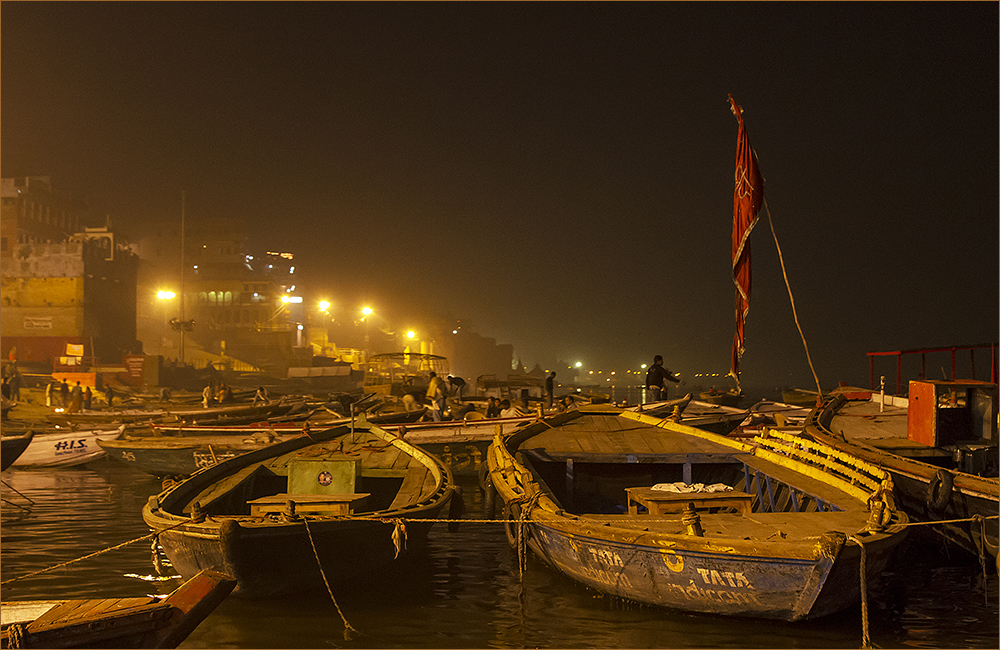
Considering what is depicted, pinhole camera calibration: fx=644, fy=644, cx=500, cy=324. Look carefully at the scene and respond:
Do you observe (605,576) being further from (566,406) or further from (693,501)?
(566,406)

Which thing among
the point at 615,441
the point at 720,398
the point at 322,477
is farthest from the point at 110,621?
the point at 720,398

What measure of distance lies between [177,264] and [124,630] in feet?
255

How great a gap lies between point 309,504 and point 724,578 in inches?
220

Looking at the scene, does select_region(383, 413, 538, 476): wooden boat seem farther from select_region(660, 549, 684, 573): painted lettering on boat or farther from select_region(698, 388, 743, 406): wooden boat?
select_region(698, 388, 743, 406): wooden boat

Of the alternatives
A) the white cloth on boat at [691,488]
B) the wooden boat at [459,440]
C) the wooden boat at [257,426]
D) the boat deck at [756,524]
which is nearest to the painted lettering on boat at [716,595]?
the boat deck at [756,524]

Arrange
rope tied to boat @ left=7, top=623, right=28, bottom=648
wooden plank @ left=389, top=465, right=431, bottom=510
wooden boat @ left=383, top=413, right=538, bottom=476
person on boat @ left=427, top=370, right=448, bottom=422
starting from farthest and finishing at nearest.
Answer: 1. person on boat @ left=427, top=370, right=448, bottom=422
2. wooden boat @ left=383, top=413, right=538, bottom=476
3. wooden plank @ left=389, top=465, right=431, bottom=510
4. rope tied to boat @ left=7, top=623, right=28, bottom=648

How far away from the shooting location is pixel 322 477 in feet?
33.1

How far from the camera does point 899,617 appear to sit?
842 centimetres

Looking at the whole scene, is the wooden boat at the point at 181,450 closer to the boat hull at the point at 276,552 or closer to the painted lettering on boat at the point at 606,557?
the boat hull at the point at 276,552

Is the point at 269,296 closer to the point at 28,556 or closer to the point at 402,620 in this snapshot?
the point at 28,556

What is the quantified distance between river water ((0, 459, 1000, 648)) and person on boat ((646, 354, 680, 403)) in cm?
760

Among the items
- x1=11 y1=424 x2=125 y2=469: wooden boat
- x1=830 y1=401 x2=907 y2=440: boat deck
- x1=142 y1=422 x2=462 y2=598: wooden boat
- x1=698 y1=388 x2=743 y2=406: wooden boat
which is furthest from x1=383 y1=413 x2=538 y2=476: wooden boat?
x1=698 y1=388 x2=743 y2=406: wooden boat

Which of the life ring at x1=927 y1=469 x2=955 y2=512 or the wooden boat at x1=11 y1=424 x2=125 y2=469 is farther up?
the life ring at x1=927 y1=469 x2=955 y2=512

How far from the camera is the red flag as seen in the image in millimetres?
12156
